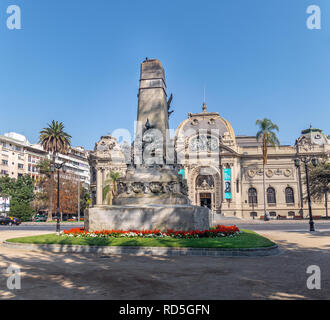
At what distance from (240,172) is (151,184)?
51285 millimetres

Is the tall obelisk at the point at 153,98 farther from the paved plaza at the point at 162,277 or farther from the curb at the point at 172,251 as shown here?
the paved plaza at the point at 162,277

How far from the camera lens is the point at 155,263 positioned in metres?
10.1

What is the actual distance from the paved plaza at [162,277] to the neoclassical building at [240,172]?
5064 cm

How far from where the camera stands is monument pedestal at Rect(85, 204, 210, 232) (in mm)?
14992

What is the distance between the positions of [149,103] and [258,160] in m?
50.7

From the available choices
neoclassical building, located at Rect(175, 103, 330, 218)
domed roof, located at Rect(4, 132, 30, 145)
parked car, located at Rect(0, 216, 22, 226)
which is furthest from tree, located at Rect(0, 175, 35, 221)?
neoclassical building, located at Rect(175, 103, 330, 218)

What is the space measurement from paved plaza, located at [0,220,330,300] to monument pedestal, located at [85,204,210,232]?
3.57 metres

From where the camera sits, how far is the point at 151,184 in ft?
53.8

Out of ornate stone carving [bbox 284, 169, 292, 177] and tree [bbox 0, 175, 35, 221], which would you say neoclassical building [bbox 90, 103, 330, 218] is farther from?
tree [bbox 0, 175, 35, 221]

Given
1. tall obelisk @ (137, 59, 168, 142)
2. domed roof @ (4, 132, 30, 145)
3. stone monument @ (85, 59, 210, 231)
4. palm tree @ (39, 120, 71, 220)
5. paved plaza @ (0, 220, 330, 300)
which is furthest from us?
domed roof @ (4, 132, 30, 145)

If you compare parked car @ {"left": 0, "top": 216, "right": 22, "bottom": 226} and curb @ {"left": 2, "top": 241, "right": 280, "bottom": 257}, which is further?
parked car @ {"left": 0, "top": 216, "right": 22, "bottom": 226}

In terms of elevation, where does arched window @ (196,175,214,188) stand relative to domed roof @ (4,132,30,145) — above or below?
below

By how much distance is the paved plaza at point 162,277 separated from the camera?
642cm

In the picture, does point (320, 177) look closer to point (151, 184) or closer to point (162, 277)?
point (151, 184)
